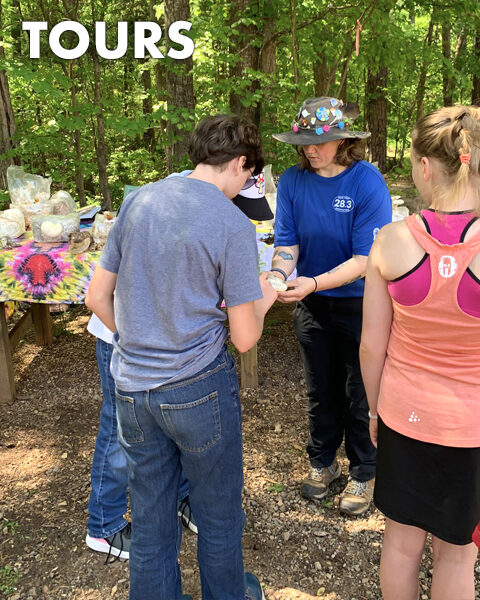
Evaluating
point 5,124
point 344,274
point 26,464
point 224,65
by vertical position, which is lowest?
point 26,464

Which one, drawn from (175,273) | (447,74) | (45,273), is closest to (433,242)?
(175,273)

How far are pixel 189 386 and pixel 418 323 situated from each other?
62cm

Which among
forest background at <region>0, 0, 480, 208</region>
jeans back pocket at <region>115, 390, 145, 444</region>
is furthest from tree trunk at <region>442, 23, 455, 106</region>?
jeans back pocket at <region>115, 390, 145, 444</region>

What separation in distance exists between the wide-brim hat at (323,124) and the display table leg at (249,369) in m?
1.80

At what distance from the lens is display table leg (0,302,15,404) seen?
3.59 meters

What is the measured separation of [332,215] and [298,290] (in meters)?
0.34

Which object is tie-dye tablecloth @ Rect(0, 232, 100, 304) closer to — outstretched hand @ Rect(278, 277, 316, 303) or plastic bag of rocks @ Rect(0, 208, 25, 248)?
plastic bag of rocks @ Rect(0, 208, 25, 248)

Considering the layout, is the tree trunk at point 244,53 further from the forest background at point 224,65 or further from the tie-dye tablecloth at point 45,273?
the tie-dye tablecloth at point 45,273

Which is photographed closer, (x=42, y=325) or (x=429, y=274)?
(x=429, y=274)

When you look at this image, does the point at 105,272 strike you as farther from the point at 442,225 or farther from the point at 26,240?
the point at 26,240

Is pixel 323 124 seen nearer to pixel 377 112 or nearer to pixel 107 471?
pixel 107 471

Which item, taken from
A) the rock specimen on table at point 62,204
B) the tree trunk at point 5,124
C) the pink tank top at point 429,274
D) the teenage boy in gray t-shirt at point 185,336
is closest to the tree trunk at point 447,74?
the tree trunk at point 5,124

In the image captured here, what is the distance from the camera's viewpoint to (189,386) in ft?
4.95

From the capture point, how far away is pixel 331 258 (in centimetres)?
236
